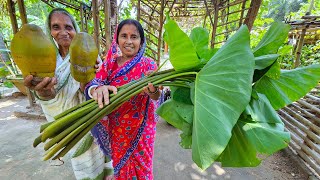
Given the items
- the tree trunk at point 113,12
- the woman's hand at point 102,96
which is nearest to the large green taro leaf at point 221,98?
the woman's hand at point 102,96

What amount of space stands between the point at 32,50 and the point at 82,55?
0.66ft

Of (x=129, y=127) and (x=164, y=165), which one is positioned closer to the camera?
(x=129, y=127)

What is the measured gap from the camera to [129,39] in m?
1.42

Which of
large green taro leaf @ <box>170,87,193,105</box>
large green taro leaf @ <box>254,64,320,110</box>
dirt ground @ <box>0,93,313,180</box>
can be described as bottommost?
dirt ground @ <box>0,93,313,180</box>

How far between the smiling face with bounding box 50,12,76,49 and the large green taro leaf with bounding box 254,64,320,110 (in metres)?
1.31

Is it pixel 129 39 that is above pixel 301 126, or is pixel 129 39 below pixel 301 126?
above

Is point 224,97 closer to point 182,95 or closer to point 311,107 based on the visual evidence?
point 182,95

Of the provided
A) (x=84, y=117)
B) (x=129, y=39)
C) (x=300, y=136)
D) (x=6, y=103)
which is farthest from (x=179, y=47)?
(x=6, y=103)

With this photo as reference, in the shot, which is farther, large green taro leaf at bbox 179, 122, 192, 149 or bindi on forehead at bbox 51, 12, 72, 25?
bindi on forehead at bbox 51, 12, 72, 25

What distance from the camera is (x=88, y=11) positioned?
5336 mm

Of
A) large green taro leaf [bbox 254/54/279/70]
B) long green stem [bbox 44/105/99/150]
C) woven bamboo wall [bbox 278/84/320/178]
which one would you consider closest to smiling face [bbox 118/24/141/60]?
long green stem [bbox 44/105/99/150]

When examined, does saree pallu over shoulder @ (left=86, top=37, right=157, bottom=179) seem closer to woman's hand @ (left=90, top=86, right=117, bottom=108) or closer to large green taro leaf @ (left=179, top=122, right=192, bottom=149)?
woman's hand @ (left=90, top=86, right=117, bottom=108)

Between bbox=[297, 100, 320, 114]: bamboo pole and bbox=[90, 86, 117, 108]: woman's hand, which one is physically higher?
bbox=[90, 86, 117, 108]: woman's hand

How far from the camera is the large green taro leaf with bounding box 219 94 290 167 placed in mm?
704
